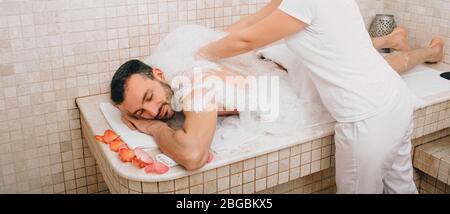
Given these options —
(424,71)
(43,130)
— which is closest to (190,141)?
(43,130)

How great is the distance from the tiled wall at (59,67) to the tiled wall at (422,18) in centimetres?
119

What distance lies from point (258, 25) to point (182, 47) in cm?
44

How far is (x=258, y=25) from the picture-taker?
5.95 ft

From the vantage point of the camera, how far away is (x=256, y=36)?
5.99ft

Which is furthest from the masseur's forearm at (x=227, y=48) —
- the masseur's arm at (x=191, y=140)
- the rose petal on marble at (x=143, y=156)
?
the rose petal on marble at (x=143, y=156)

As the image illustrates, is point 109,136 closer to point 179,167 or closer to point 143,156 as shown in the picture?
point 143,156

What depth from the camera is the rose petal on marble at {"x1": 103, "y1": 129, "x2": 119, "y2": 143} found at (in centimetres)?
184

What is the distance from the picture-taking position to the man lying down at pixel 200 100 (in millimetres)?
1759

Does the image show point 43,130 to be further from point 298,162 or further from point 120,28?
point 298,162

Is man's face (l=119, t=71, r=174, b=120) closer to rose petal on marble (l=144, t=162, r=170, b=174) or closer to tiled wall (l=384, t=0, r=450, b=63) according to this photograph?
rose petal on marble (l=144, t=162, r=170, b=174)

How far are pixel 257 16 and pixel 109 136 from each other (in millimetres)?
849

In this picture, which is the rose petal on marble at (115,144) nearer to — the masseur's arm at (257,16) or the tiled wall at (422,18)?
the masseur's arm at (257,16)

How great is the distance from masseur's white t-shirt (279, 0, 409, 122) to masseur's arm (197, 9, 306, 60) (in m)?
0.03
